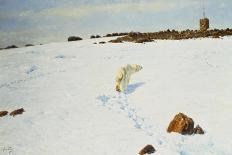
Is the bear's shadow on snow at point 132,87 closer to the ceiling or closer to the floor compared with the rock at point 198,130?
closer to the ceiling

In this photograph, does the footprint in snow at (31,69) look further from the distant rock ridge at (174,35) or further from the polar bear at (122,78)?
the distant rock ridge at (174,35)

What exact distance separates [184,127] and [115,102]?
165 inches

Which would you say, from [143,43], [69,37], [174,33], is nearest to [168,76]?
[143,43]

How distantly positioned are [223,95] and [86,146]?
7138 mm

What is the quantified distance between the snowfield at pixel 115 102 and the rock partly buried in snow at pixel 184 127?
23cm

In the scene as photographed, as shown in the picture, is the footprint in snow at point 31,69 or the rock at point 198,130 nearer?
the rock at point 198,130

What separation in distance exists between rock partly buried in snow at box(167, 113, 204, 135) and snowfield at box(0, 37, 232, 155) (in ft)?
0.75

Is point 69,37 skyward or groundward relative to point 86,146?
skyward

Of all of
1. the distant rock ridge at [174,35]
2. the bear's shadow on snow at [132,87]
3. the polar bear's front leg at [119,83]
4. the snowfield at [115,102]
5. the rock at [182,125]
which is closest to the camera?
the snowfield at [115,102]

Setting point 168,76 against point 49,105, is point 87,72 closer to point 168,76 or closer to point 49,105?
point 168,76

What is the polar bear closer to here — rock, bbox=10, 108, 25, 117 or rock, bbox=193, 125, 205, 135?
rock, bbox=10, 108, 25, 117

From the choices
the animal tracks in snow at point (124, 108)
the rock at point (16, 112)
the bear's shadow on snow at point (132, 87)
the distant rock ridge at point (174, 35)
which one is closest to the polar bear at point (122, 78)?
the bear's shadow on snow at point (132, 87)

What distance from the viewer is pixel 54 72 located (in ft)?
75.0

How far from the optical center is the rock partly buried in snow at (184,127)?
1268cm
